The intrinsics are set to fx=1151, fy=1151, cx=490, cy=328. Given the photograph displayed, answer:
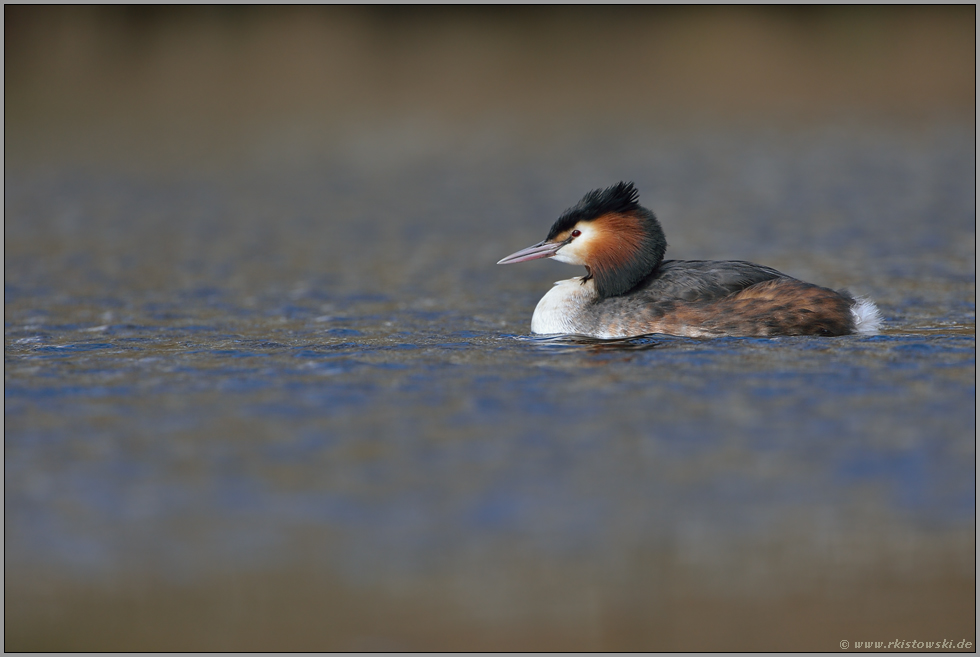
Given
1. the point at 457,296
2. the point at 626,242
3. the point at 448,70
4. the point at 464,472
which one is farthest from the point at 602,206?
the point at 448,70

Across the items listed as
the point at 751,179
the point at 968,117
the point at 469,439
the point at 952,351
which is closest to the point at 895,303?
the point at 952,351

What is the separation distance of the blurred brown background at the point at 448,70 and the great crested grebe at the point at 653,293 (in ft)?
43.8

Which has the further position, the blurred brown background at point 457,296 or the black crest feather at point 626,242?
the black crest feather at point 626,242

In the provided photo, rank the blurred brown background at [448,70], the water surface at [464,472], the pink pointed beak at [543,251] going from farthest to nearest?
the blurred brown background at [448,70] → the pink pointed beak at [543,251] → the water surface at [464,472]

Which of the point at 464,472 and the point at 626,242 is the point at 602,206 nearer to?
the point at 626,242

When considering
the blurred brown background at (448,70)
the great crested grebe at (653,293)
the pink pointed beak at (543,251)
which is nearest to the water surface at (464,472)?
the great crested grebe at (653,293)

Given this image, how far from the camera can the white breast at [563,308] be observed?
9.19m

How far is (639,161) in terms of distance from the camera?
19.8m

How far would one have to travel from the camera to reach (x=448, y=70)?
86.4ft

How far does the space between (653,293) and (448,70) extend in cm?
1837

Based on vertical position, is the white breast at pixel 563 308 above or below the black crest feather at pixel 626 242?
below

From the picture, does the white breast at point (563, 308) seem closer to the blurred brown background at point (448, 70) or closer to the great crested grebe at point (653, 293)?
the great crested grebe at point (653, 293)

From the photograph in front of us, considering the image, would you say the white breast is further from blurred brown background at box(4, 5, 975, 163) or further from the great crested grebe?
blurred brown background at box(4, 5, 975, 163)

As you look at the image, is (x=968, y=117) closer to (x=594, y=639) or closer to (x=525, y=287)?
(x=525, y=287)
